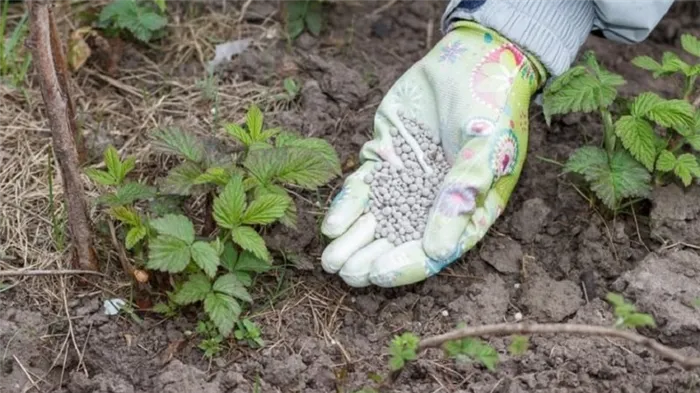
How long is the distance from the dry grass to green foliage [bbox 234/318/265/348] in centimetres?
27

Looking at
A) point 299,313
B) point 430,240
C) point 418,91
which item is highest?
point 418,91

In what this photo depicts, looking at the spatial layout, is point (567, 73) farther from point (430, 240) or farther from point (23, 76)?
point (23, 76)

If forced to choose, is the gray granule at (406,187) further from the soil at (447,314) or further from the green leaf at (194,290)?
the green leaf at (194,290)

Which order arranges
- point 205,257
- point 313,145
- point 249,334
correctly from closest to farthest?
point 205,257
point 249,334
point 313,145

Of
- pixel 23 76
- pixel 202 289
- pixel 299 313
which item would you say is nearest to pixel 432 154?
pixel 299 313

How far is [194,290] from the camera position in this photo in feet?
6.35

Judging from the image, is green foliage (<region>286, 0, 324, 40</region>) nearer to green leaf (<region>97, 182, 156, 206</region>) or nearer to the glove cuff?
the glove cuff

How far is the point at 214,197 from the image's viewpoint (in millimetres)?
2004

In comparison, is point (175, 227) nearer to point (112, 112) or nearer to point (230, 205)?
point (230, 205)

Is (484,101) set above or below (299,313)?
above

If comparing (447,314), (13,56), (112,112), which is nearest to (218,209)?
(447,314)

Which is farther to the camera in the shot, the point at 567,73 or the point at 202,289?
the point at 567,73

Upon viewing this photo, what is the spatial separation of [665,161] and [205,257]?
915mm

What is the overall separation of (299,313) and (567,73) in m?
0.71
